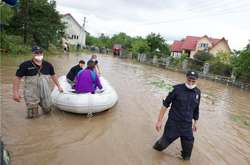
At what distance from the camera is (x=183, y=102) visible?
14.5 ft

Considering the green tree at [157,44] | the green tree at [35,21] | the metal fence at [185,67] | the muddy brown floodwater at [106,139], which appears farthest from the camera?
the green tree at [157,44]

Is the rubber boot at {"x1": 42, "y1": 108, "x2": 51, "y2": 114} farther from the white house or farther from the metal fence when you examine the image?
the white house

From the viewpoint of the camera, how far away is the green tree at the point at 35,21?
2466 centimetres

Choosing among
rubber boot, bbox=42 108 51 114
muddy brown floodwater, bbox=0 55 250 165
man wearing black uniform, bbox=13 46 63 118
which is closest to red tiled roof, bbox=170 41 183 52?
muddy brown floodwater, bbox=0 55 250 165

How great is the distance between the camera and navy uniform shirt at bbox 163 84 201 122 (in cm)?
441

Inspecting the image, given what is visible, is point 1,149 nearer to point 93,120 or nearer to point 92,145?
point 92,145

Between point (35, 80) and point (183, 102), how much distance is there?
3182 mm

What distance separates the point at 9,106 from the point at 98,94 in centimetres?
240

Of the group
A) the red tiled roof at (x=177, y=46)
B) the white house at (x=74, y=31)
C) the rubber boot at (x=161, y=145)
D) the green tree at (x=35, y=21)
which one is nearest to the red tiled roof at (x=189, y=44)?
the red tiled roof at (x=177, y=46)

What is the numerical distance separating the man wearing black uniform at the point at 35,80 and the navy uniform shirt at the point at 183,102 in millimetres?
2827

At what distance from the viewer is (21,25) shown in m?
25.2

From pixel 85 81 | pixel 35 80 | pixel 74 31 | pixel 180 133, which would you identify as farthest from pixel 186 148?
pixel 74 31

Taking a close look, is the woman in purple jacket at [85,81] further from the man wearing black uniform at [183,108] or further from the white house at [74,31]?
the white house at [74,31]

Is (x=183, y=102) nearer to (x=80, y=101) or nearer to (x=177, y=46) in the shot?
(x=80, y=101)
